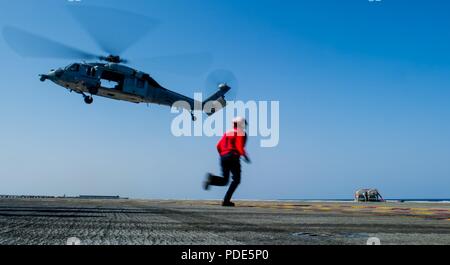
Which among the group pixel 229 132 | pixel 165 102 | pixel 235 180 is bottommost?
pixel 235 180

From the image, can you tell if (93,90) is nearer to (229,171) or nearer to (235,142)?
(229,171)

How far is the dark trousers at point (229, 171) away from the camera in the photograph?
261 inches

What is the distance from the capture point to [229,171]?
676cm

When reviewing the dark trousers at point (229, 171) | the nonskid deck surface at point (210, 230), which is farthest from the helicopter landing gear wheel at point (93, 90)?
the dark trousers at point (229, 171)

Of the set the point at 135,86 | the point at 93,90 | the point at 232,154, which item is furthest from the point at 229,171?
the point at 135,86

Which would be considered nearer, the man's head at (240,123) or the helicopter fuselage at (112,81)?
the man's head at (240,123)

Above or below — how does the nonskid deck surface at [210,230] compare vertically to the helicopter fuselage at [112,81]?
below

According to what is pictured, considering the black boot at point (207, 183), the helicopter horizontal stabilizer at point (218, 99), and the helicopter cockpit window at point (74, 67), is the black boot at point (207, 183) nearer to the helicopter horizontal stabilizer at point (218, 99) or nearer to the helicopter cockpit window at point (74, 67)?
the helicopter cockpit window at point (74, 67)

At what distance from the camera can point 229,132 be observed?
6.50 m
